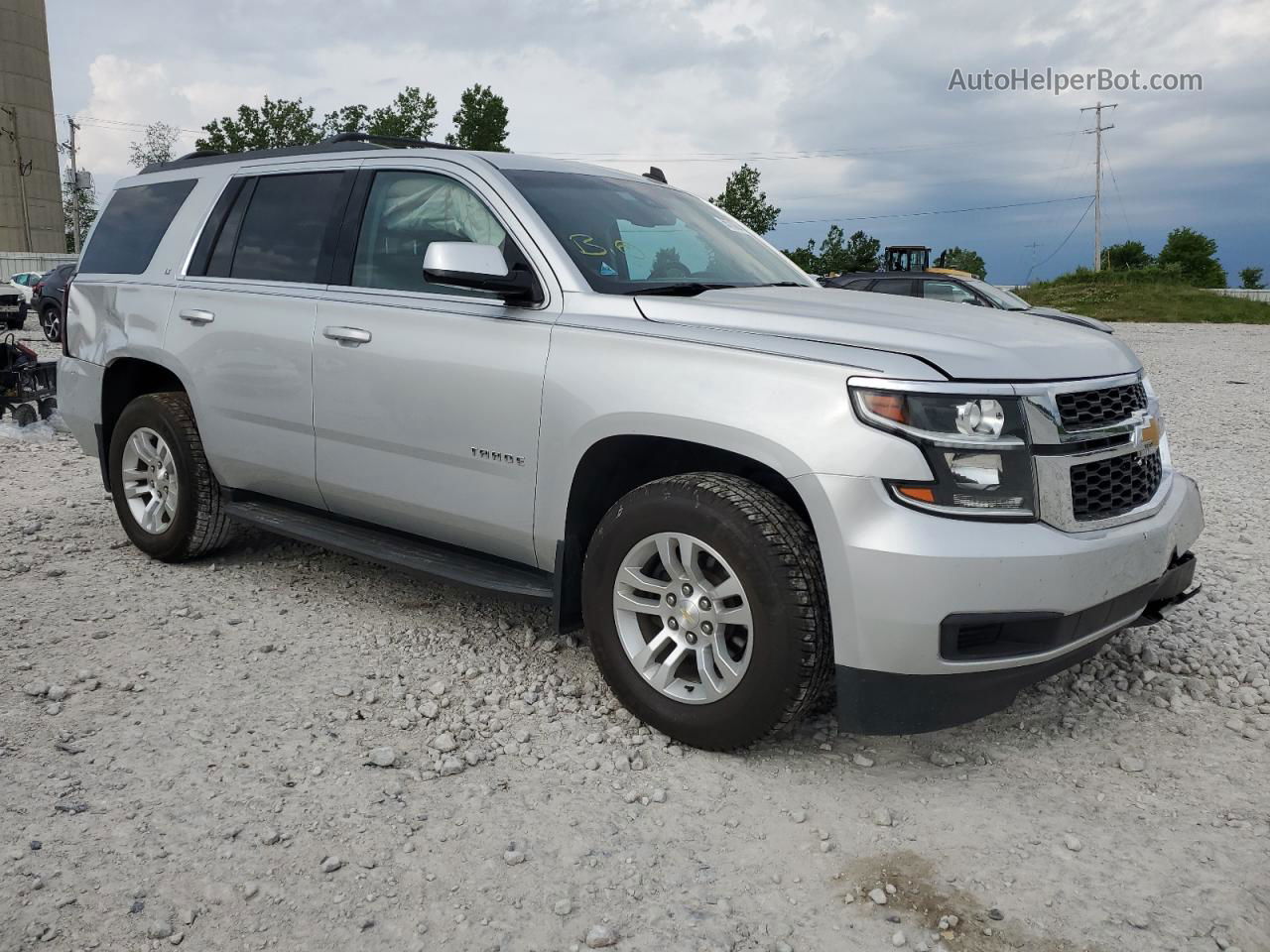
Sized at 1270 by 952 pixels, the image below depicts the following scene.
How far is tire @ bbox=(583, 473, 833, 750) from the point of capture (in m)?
3.10

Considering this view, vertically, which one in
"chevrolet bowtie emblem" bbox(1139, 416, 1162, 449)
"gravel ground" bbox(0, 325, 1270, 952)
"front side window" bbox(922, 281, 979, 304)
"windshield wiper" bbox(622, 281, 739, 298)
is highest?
"front side window" bbox(922, 281, 979, 304)

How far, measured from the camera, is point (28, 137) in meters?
68.8

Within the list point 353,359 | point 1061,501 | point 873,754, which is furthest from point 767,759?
point 353,359

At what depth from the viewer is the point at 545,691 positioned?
3.99 meters

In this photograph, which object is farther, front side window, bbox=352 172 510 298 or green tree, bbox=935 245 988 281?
green tree, bbox=935 245 988 281

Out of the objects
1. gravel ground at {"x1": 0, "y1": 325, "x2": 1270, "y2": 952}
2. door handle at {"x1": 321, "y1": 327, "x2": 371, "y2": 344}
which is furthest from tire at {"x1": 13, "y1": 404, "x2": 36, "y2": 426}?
door handle at {"x1": 321, "y1": 327, "x2": 371, "y2": 344}

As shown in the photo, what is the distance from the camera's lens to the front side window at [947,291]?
17641mm

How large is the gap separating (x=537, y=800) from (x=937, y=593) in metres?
1.31

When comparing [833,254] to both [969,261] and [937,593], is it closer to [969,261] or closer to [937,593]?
[969,261]

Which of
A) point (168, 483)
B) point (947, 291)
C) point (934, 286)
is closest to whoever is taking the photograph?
point (168, 483)

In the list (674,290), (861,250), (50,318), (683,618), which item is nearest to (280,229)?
(674,290)

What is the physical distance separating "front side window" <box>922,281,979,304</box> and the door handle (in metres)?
14.6

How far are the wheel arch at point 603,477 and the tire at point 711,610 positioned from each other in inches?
5.2

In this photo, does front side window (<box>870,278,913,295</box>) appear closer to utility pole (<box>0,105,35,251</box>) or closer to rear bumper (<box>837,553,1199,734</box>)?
rear bumper (<box>837,553,1199,734</box>)
